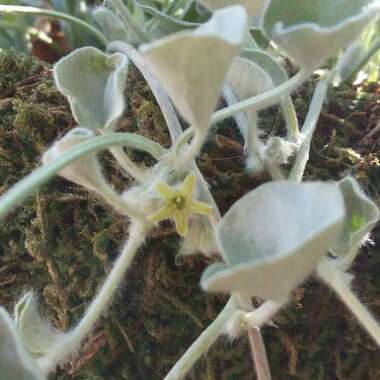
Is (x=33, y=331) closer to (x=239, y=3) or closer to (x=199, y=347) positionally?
(x=199, y=347)

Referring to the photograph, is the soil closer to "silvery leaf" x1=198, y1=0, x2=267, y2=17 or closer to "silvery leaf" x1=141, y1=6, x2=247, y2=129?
"silvery leaf" x1=198, y1=0, x2=267, y2=17

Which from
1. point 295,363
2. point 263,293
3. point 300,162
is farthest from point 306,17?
point 295,363

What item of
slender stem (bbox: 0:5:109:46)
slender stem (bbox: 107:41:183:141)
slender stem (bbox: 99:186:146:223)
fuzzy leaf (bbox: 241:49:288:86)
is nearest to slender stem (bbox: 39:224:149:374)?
slender stem (bbox: 99:186:146:223)

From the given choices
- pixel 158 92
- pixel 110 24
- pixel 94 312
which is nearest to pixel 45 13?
pixel 110 24

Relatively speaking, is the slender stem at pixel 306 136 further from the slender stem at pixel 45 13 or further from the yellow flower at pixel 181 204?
the slender stem at pixel 45 13

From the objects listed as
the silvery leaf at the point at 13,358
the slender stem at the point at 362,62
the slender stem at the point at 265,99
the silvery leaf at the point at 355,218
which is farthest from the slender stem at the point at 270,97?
the slender stem at the point at 362,62

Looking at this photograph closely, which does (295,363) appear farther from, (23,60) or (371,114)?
(23,60)
